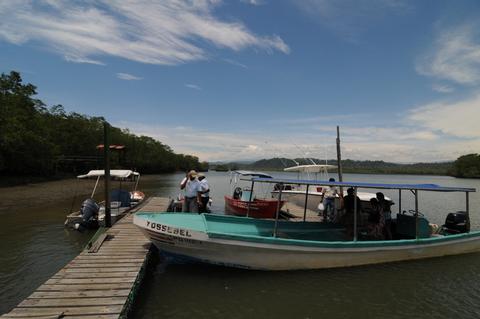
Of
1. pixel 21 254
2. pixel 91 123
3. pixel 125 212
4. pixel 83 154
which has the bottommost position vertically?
pixel 21 254

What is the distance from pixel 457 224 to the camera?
504 inches

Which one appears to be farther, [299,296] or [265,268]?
[265,268]

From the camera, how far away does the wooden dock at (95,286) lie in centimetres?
570

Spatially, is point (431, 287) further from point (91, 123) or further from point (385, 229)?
point (91, 123)

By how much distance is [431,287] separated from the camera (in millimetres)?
9281

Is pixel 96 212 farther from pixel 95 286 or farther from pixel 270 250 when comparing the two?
pixel 270 250

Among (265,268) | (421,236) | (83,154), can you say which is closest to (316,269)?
(265,268)

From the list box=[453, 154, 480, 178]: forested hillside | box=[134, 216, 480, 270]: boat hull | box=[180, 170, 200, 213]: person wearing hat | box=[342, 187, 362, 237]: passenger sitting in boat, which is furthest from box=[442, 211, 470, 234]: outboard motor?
box=[453, 154, 480, 178]: forested hillside

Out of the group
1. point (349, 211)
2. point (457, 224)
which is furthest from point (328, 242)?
point (457, 224)

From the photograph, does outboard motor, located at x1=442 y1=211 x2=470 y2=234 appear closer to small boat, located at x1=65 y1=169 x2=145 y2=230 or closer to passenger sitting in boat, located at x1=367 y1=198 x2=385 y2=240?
passenger sitting in boat, located at x1=367 y1=198 x2=385 y2=240

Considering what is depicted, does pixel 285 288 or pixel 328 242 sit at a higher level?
pixel 328 242

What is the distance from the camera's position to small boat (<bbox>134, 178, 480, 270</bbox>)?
8898 millimetres

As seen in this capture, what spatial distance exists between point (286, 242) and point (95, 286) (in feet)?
16.1

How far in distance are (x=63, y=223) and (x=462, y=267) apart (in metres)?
17.1
